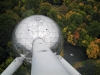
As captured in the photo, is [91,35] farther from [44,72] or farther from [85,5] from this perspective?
[44,72]

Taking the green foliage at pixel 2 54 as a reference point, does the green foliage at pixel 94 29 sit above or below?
above

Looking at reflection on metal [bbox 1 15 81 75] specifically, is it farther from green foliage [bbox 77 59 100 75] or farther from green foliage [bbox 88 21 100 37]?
green foliage [bbox 88 21 100 37]

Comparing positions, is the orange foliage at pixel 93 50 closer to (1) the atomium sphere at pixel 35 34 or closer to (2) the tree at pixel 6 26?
(2) the tree at pixel 6 26

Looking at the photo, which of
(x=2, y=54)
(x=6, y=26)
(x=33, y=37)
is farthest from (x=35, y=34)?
(x=6, y=26)

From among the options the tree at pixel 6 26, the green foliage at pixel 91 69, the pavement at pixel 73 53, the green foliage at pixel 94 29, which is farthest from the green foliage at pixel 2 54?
the green foliage at pixel 94 29

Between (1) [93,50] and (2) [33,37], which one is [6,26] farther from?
(2) [33,37]

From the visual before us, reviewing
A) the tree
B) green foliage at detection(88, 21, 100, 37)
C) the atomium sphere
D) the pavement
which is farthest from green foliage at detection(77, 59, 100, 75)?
the atomium sphere
